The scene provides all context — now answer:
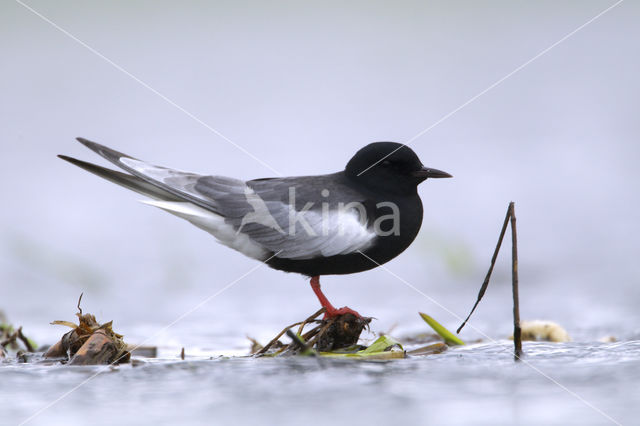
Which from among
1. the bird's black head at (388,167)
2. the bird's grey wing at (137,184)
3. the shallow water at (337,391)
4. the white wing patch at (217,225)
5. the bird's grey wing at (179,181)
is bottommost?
Result: the shallow water at (337,391)

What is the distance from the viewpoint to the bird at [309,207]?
5066 mm

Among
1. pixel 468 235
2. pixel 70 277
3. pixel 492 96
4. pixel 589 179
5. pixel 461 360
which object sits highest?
pixel 492 96

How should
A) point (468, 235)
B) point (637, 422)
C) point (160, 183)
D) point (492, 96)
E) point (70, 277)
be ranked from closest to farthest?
A: point (637, 422) < point (160, 183) < point (70, 277) < point (468, 235) < point (492, 96)

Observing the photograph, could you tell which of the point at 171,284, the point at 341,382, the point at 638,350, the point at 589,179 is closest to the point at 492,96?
the point at 589,179

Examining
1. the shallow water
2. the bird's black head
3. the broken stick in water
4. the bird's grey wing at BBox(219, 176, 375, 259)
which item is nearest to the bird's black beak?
the bird's black head

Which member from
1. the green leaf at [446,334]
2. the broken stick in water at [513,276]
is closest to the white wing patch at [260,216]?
the green leaf at [446,334]

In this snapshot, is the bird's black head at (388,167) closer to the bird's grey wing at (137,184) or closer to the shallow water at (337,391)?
the bird's grey wing at (137,184)

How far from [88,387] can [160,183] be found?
205 centimetres

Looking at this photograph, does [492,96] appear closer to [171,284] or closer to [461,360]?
[171,284]

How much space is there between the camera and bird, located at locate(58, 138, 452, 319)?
16.6 ft

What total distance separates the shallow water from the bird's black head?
1625mm

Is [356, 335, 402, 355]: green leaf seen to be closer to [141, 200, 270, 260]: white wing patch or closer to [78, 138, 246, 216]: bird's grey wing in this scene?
[141, 200, 270, 260]: white wing patch

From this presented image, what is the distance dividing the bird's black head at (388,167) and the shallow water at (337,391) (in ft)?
5.33

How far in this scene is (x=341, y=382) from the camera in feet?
11.0
